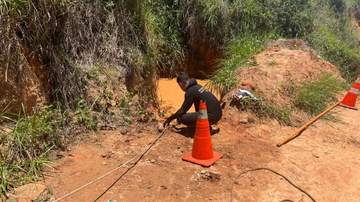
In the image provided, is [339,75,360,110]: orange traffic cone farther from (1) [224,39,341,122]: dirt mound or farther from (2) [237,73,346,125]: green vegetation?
(1) [224,39,341,122]: dirt mound

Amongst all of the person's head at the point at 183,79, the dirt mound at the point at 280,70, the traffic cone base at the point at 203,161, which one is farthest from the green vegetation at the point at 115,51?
the traffic cone base at the point at 203,161

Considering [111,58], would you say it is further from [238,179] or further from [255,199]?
[255,199]

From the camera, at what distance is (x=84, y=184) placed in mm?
2994

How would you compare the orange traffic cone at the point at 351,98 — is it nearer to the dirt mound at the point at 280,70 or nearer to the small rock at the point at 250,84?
the dirt mound at the point at 280,70

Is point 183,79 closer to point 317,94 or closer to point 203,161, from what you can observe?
point 203,161

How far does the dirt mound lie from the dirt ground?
0.52ft

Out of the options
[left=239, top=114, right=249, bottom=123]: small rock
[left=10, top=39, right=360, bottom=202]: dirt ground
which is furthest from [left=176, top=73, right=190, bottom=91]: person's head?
[left=239, top=114, right=249, bottom=123]: small rock

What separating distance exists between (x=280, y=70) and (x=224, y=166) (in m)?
3.13

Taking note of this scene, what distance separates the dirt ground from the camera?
2.92 metres

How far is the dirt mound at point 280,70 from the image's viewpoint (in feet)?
17.0

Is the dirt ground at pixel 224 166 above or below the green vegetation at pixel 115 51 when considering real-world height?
below

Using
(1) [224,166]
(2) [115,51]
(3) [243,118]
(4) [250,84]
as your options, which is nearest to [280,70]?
(4) [250,84]

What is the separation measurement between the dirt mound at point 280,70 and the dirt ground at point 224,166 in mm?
158

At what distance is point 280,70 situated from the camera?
5.80 metres
